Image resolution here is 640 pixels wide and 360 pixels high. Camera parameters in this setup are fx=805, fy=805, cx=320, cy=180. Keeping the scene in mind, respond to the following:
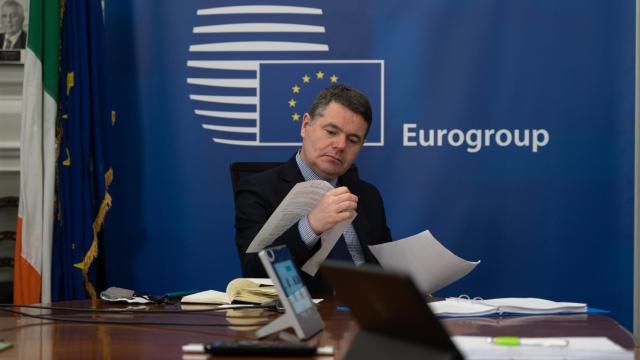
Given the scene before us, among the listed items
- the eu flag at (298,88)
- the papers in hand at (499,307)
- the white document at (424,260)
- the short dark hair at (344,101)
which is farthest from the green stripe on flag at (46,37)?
the papers in hand at (499,307)

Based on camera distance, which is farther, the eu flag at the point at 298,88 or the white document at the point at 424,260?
the eu flag at the point at 298,88

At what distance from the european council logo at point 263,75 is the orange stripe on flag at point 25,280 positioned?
1.09m

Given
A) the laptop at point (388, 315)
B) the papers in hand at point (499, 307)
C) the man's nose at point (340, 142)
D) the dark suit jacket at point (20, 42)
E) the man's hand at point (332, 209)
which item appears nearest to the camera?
the laptop at point (388, 315)

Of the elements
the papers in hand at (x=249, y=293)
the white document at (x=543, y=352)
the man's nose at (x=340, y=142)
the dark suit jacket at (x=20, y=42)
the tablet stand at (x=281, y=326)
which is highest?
the dark suit jacket at (x=20, y=42)

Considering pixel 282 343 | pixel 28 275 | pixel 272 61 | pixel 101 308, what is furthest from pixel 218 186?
pixel 282 343

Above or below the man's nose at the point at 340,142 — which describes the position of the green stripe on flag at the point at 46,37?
above

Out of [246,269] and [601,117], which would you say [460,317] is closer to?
[246,269]

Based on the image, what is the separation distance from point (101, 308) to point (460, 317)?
3.38ft

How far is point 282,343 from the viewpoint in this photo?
158 centimetres

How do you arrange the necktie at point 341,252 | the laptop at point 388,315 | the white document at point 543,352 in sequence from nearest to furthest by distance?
the laptop at point 388,315 → the white document at point 543,352 → the necktie at point 341,252

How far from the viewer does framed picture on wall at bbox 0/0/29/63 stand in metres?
4.10

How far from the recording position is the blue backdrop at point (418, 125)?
13.2 feet

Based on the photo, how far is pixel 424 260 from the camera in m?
2.44

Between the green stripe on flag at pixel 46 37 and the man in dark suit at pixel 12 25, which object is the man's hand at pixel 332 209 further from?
the man in dark suit at pixel 12 25
